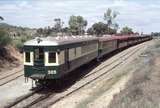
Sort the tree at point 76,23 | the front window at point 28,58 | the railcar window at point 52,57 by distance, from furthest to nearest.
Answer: the tree at point 76,23 < the front window at point 28,58 < the railcar window at point 52,57

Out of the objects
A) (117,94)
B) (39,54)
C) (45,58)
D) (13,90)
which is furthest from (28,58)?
(117,94)

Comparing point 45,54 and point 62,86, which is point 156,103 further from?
point 62,86

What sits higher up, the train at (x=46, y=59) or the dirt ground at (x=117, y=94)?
the train at (x=46, y=59)

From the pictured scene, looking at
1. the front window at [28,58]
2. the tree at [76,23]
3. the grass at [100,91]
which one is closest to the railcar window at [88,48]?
the grass at [100,91]

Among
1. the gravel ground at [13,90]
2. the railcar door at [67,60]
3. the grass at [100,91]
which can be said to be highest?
the railcar door at [67,60]

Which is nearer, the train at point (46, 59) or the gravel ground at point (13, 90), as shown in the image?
the gravel ground at point (13, 90)

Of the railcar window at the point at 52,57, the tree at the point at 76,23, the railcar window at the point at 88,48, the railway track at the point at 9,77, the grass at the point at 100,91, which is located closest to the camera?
the grass at the point at 100,91

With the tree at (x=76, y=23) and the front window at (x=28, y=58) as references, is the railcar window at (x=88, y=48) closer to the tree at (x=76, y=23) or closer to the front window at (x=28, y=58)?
the front window at (x=28, y=58)

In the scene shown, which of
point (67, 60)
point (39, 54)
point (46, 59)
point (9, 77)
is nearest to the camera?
point (46, 59)

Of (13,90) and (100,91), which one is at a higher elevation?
(100,91)

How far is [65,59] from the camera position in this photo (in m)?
23.8

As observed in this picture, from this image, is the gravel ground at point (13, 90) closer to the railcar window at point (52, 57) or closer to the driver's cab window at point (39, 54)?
the driver's cab window at point (39, 54)

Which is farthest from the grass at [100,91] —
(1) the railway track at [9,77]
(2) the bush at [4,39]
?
(2) the bush at [4,39]

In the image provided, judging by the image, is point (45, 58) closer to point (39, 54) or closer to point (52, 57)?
point (52, 57)
